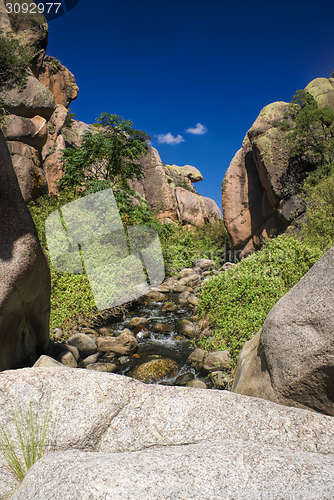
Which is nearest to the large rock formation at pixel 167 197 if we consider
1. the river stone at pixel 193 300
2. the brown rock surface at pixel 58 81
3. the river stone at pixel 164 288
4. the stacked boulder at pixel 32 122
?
the brown rock surface at pixel 58 81

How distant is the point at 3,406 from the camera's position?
2.65 meters

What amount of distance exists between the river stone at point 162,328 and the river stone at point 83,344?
1.87 m

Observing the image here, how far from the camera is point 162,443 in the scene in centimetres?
242

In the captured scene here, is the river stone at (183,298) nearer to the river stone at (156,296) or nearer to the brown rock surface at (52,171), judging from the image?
the river stone at (156,296)

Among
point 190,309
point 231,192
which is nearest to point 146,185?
point 231,192

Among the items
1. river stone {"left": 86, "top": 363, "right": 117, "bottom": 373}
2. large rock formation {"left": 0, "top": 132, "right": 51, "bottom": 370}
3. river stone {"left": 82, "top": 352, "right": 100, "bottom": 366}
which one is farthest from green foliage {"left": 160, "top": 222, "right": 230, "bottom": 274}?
large rock formation {"left": 0, "top": 132, "right": 51, "bottom": 370}

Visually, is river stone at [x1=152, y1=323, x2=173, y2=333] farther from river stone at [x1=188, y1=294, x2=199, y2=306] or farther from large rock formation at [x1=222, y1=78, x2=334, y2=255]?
large rock formation at [x1=222, y1=78, x2=334, y2=255]

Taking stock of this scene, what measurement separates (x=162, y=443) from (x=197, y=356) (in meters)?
4.26

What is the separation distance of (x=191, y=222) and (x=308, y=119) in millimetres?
16598

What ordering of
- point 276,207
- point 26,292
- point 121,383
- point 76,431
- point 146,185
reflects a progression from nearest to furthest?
point 76,431
point 121,383
point 26,292
point 276,207
point 146,185

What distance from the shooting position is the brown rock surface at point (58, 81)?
2128cm

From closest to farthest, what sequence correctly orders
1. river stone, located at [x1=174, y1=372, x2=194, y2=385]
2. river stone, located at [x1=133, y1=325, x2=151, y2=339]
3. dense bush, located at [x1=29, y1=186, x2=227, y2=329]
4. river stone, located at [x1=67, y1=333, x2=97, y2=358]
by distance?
1. river stone, located at [x1=174, y1=372, x2=194, y2=385]
2. river stone, located at [x1=67, y1=333, x2=97, y2=358]
3. river stone, located at [x1=133, y1=325, x2=151, y2=339]
4. dense bush, located at [x1=29, y1=186, x2=227, y2=329]

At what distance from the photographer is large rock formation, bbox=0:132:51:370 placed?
12.8ft

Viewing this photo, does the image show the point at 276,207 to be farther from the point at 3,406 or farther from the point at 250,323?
the point at 3,406
